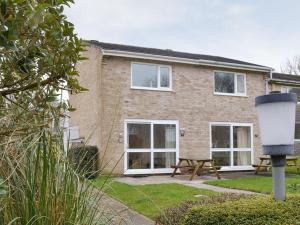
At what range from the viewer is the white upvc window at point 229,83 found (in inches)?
712

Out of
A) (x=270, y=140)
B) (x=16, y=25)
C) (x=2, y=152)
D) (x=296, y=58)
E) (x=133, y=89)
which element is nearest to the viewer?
(x=16, y=25)

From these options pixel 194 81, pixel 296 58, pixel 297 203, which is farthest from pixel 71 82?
pixel 296 58

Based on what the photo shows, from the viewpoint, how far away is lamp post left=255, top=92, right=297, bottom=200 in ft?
13.6

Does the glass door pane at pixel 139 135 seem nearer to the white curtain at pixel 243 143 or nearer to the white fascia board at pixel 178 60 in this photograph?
the white fascia board at pixel 178 60

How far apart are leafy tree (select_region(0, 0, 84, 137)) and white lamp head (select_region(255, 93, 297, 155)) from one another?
93.6 inches

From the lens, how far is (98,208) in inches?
90.2

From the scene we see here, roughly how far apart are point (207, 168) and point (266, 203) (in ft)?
34.7

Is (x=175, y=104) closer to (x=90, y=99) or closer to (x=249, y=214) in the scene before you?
(x=90, y=99)

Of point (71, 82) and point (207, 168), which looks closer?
point (71, 82)

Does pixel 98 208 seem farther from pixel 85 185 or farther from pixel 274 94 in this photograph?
pixel 274 94

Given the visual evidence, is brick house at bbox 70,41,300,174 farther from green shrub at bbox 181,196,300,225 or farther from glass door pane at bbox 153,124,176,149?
green shrub at bbox 181,196,300,225

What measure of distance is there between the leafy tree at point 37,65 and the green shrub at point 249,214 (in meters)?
2.27

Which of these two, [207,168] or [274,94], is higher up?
[274,94]

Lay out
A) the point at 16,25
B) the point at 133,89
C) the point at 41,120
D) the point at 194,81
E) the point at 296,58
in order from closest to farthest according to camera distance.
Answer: the point at 16,25 → the point at 41,120 → the point at 133,89 → the point at 194,81 → the point at 296,58
